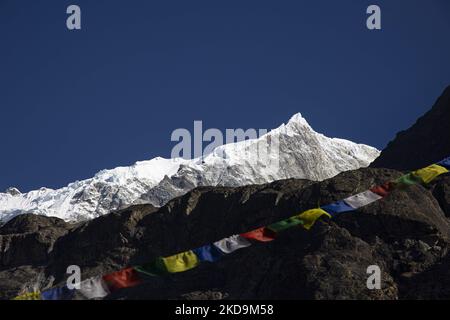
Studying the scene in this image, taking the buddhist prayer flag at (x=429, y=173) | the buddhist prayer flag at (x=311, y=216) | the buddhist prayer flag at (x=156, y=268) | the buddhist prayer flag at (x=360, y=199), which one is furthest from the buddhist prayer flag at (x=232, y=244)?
the buddhist prayer flag at (x=429, y=173)

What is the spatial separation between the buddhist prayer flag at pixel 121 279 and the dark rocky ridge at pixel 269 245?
1452 cm

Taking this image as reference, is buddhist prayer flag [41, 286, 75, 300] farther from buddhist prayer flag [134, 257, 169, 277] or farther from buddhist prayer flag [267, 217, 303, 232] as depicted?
buddhist prayer flag [267, 217, 303, 232]

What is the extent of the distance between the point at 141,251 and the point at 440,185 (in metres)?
22.4

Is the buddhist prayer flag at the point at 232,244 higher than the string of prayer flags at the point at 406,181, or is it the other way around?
the string of prayer flags at the point at 406,181

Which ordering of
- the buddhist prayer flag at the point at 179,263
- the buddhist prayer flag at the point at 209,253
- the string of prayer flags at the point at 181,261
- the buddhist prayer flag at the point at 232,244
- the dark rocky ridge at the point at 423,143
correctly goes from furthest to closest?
the dark rocky ridge at the point at 423,143
the buddhist prayer flag at the point at 232,244
the buddhist prayer flag at the point at 209,253
the buddhist prayer flag at the point at 179,263
the string of prayer flags at the point at 181,261

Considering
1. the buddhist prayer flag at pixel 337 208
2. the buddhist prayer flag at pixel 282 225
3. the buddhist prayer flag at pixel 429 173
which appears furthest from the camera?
the buddhist prayer flag at pixel 429 173

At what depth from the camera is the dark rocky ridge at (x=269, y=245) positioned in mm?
55844

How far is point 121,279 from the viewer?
4266 cm

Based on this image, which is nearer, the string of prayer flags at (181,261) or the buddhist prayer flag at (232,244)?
the string of prayer flags at (181,261)

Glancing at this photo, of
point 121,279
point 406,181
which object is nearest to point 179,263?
point 121,279

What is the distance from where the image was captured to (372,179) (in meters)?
67.4

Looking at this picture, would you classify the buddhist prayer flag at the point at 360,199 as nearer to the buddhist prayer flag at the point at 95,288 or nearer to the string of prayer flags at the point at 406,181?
the string of prayer flags at the point at 406,181
